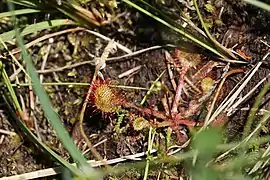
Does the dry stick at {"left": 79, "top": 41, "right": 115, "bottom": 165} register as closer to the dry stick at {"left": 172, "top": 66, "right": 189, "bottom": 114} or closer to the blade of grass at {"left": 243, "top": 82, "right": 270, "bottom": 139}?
the dry stick at {"left": 172, "top": 66, "right": 189, "bottom": 114}

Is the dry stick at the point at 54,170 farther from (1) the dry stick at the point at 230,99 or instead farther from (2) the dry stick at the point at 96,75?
(1) the dry stick at the point at 230,99

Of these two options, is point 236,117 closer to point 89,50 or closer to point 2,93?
point 89,50

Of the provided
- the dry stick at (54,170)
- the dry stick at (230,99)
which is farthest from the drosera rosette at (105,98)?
the dry stick at (230,99)

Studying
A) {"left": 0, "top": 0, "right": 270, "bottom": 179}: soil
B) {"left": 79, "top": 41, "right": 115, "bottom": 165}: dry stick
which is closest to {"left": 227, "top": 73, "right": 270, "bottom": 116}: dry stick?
{"left": 0, "top": 0, "right": 270, "bottom": 179}: soil

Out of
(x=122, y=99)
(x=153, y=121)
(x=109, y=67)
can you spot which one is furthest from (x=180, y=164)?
(x=109, y=67)

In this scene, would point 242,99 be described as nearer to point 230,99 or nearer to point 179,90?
point 230,99

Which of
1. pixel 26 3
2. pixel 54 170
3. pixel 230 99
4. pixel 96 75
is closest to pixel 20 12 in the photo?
pixel 26 3
